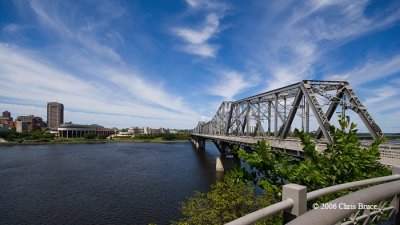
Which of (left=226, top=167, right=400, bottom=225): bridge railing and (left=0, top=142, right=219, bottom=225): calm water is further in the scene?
(left=0, top=142, right=219, bottom=225): calm water

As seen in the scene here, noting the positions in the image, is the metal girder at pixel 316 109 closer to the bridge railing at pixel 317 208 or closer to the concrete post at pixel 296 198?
the bridge railing at pixel 317 208

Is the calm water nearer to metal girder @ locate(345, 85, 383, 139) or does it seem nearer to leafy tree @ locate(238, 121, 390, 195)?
leafy tree @ locate(238, 121, 390, 195)

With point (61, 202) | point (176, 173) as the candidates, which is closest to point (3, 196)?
point (61, 202)

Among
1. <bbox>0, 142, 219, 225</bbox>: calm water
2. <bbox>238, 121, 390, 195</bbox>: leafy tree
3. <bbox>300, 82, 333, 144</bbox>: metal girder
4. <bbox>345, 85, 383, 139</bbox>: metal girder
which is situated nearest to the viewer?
<bbox>238, 121, 390, 195</bbox>: leafy tree

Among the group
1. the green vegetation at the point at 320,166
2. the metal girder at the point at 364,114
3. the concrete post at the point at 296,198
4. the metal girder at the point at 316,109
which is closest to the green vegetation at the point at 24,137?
the metal girder at the point at 316,109

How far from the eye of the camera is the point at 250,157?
822 cm

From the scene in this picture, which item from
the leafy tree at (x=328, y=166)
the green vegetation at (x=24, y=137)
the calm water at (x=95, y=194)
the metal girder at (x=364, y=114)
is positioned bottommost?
the calm water at (x=95, y=194)

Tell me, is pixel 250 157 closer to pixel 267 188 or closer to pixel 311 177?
pixel 267 188

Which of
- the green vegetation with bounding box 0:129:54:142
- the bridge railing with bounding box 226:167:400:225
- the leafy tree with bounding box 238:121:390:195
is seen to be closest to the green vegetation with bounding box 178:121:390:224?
the leafy tree with bounding box 238:121:390:195

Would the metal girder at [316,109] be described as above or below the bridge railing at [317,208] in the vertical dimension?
above

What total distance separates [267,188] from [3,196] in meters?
38.1

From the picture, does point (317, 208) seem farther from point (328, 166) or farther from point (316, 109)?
point (316, 109)

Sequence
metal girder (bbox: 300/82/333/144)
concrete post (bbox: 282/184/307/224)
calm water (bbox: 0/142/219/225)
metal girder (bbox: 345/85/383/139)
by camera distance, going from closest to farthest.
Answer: concrete post (bbox: 282/184/307/224) → metal girder (bbox: 300/82/333/144) → metal girder (bbox: 345/85/383/139) → calm water (bbox: 0/142/219/225)

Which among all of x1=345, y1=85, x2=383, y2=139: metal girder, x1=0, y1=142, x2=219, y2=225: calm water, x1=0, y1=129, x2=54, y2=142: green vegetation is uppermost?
x1=345, y1=85, x2=383, y2=139: metal girder
